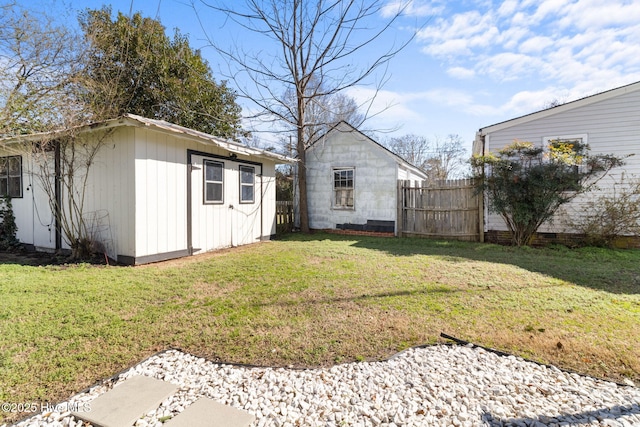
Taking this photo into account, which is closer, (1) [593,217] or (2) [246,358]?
(2) [246,358]

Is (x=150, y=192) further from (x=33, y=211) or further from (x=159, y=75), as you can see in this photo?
(x=159, y=75)

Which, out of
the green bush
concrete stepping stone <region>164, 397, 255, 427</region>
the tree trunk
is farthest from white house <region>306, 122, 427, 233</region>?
concrete stepping stone <region>164, 397, 255, 427</region>

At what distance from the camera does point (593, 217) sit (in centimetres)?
809

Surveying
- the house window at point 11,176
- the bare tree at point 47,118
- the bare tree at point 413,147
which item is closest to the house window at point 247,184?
the bare tree at point 47,118

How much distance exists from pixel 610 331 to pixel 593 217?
21.9 feet

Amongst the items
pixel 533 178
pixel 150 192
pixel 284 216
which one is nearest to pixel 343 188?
pixel 284 216

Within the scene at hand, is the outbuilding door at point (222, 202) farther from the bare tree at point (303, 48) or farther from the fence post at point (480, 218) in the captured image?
the fence post at point (480, 218)

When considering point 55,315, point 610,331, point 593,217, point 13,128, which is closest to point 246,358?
point 55,315

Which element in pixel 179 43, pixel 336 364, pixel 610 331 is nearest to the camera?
pixel 336 364

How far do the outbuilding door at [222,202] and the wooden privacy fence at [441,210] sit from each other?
195 inches

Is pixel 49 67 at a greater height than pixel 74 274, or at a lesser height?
greater

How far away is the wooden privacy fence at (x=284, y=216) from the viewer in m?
11.6

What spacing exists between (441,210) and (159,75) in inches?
509

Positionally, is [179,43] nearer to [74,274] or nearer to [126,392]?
[74,274]
